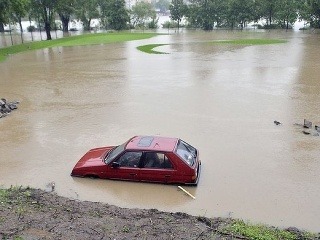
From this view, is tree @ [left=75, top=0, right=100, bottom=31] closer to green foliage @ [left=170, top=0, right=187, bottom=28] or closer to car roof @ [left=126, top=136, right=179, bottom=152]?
green foliage @ [left=170, top=0, right=187, bottom=28]

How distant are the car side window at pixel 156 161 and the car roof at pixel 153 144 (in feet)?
0.57

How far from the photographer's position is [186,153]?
38.0 ft

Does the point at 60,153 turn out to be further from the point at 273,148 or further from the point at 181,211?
the point at 273,148

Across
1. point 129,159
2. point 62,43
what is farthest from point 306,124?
point 62,43

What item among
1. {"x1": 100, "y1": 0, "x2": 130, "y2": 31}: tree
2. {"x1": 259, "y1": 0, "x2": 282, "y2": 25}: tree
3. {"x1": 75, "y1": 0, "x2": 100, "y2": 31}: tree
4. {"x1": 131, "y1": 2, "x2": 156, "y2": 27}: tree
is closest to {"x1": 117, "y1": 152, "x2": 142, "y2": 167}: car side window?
{"x1": 75, "y1": 0, "x2": 100, "y2": 31}: tree

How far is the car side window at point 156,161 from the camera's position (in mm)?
11156

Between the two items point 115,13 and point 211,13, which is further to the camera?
point 211,13

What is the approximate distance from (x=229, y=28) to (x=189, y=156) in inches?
2793

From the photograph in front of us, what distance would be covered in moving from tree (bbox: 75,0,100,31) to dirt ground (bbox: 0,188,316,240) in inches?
2755

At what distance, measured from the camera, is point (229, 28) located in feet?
257

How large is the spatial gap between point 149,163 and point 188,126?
5.72 metres

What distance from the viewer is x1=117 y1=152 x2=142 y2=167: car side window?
11383mm

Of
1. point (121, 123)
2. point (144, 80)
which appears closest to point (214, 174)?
point (121, 123)

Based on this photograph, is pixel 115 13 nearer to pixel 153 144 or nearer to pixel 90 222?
pixel 153 144
